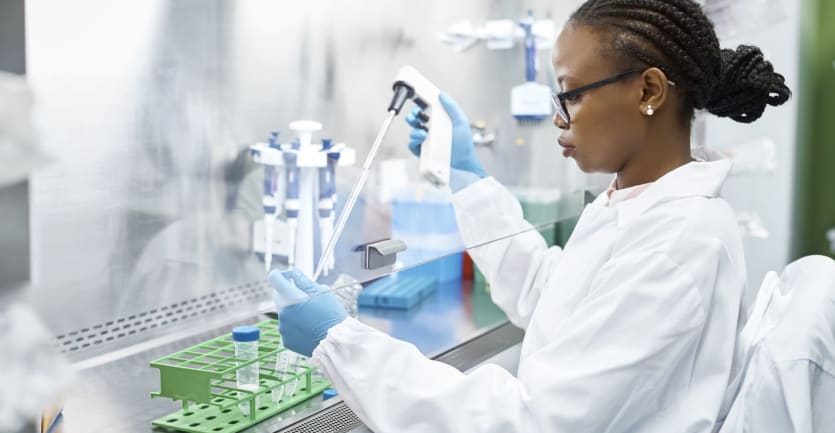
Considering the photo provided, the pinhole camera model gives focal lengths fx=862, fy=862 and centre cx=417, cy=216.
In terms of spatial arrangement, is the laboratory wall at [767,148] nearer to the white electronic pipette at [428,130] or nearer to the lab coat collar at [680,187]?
the white electronic pipette at [428,130]

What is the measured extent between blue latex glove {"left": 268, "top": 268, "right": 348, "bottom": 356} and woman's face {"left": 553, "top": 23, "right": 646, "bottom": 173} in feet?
1.55

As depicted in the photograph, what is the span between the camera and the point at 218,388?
1.40 m

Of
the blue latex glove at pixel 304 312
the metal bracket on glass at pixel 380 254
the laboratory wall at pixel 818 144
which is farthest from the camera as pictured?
the laboratory wall at pixel 818 144

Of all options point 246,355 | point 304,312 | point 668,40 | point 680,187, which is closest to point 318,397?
point 246,355

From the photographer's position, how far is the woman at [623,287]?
1165 millimetres

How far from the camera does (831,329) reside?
1242 mm

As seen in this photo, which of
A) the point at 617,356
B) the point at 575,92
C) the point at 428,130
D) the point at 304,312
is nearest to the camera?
the point at 617,356

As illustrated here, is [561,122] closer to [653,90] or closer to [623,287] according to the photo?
[653,90]

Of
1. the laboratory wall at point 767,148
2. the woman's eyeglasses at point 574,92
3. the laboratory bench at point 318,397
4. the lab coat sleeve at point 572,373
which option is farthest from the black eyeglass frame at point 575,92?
the laboratory wall at point 767,148

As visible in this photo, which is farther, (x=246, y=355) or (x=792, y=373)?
(x=246, y=355)

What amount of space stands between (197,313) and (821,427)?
125 centimetres

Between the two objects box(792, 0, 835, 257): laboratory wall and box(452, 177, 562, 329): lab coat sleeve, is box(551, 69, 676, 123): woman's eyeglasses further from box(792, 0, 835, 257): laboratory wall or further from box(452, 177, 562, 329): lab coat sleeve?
box(792, 0, 835, 257): laboratory wall

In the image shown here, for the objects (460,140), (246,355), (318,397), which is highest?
(460,140)

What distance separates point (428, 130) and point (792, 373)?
2.79 ft
